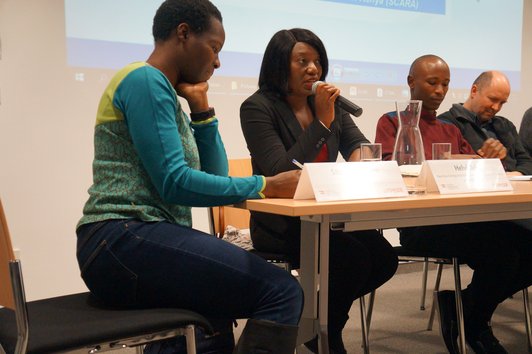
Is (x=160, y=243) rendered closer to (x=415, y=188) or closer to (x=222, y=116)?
(x=415, y=188)

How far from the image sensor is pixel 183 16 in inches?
53.7

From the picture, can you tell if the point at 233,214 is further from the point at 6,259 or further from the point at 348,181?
the point at 6,259

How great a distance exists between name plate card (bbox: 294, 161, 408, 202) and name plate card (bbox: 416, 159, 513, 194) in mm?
127

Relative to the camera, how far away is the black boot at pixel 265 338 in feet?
4.09

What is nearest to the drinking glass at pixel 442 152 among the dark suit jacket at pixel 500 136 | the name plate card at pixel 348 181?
the name plate card at pixel 348 181

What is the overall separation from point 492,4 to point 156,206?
11.2 ft

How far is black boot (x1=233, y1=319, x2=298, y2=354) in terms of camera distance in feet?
4.09

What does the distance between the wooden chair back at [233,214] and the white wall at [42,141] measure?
861 millimetres

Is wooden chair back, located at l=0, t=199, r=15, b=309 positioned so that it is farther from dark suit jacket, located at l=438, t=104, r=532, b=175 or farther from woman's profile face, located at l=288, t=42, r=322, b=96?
dark suit jacket, located at l=438, t=104, r=532, b=175

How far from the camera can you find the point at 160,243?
4.07 feet

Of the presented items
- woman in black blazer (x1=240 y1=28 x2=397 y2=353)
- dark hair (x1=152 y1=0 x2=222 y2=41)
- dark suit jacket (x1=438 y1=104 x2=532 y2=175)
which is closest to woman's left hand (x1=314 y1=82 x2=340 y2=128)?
woman in black blazer (x1=240 y1=28 x2=397 y2=353)

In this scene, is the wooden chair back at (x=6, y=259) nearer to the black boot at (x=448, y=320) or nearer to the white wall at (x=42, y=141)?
the black boot at (x=448, y=320)

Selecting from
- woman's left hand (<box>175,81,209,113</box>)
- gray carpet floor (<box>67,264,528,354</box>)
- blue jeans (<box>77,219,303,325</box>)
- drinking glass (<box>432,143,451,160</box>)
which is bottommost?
gray carpet floor (<box>67,264,528,354</box>)

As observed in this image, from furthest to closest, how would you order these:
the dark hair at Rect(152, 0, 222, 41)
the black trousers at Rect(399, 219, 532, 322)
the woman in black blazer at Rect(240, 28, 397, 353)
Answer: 1. the black trousers at Rect(399, 219, 532, 322)
2. the woman in black blazer at Rect(240, 28, 397, 353)
3. the dark hair at Rect(152, 0, 222, 41)
